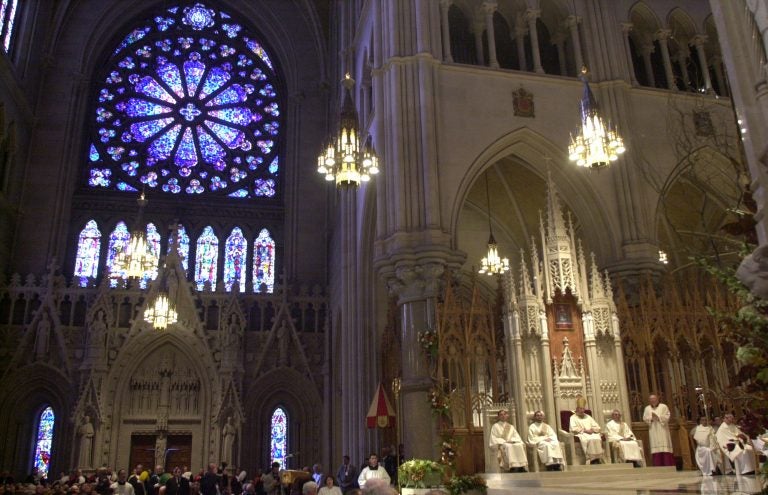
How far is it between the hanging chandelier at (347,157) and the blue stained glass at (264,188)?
12.9 m

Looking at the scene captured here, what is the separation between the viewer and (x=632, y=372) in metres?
14.5

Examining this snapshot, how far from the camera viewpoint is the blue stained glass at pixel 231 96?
1027 inches

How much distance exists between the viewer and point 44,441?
20.6 metres

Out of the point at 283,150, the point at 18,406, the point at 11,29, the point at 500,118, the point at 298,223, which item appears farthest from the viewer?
the point at 283,150

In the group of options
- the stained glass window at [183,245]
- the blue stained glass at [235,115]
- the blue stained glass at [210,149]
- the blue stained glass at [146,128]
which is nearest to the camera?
the stained glass window at [183,245]

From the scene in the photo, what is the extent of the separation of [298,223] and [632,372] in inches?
506

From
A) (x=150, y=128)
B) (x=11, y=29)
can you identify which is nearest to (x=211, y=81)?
(x=150, y=128)

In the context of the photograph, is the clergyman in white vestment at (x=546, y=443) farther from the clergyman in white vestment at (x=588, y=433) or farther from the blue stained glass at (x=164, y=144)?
the blue stained glass at (x=164, y=144)

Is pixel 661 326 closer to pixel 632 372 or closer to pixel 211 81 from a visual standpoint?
pixel 632 372

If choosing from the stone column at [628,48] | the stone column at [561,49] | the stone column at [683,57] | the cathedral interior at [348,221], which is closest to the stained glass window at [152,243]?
the cathedral interior at [348,221]

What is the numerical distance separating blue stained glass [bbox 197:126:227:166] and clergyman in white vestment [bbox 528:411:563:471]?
53.8 ft

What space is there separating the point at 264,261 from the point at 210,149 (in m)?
4.55

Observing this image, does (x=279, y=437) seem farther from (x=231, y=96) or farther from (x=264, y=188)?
(x=231, y=96)

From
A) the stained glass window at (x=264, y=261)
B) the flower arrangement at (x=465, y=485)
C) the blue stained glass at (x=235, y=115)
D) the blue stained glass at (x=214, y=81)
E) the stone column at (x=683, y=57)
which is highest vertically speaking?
the blue stained glass at (x=214, y=81)
